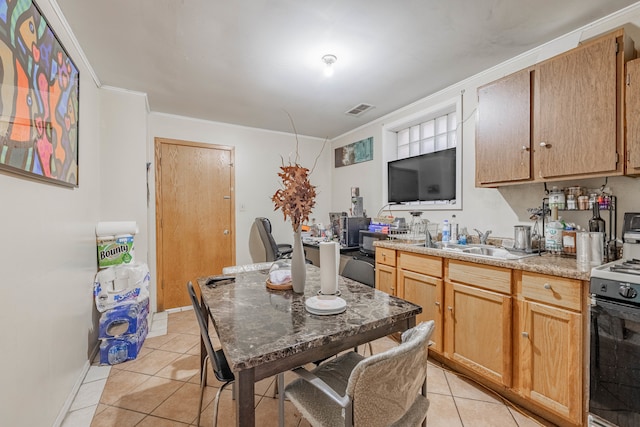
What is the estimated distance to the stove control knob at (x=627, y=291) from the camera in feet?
4.04

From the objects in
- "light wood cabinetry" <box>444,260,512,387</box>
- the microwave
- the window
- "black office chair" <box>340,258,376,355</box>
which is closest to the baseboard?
"black office chair" <box>340,258,376,355</box>

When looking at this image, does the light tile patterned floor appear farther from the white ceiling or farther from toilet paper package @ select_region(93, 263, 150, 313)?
the white ceiling

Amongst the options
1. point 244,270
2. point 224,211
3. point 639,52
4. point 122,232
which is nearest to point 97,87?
point 122,232

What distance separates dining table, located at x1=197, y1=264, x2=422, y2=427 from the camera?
87cm

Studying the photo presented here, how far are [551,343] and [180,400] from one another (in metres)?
A: 2.31

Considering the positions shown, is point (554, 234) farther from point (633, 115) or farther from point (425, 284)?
point (425, 284)

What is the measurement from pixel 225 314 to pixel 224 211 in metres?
2.87

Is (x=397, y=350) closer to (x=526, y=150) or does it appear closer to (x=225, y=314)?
(x=225, y=314)

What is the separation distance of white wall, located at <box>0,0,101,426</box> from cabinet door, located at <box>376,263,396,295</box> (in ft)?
7.91

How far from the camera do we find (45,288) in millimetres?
1466

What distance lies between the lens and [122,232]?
8.63 ft

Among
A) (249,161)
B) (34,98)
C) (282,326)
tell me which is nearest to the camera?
(282,326)

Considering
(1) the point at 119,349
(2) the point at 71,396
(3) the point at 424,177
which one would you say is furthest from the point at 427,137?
(2) the point at 71,396

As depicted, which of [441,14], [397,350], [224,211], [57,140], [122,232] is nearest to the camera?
[397,350]
